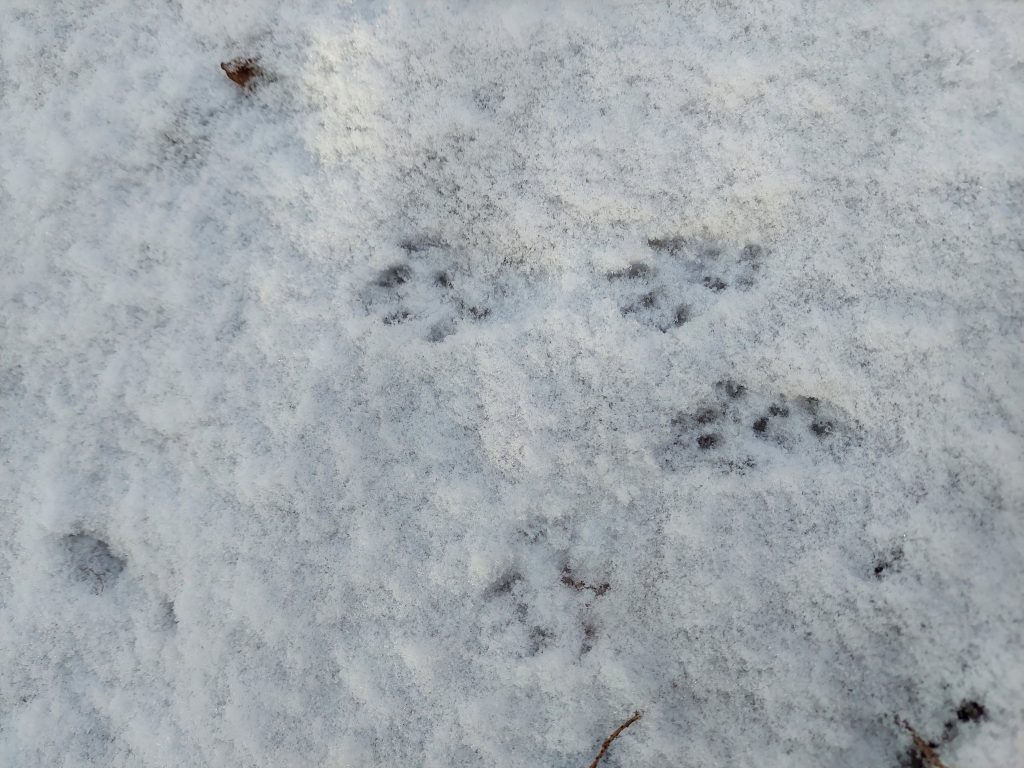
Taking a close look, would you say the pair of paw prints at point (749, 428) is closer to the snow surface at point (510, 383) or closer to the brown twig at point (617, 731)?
the snow surface at point (510, 383)

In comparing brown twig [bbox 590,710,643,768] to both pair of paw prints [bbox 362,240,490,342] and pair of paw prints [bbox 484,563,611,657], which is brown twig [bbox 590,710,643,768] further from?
pair of paw prints [bbox 362,240,490,342]

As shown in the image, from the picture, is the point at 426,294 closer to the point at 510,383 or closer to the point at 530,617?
the point at 510,383

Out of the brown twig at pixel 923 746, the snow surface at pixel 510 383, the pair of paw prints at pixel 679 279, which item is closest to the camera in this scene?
the brown twig at pixel 923 746

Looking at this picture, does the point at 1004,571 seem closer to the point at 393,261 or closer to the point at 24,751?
the point at 393,261

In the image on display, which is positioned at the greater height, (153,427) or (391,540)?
(153,427)

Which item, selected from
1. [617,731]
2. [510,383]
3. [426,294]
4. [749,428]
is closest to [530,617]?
[617,731]

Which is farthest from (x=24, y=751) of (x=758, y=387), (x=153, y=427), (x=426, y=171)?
(x=758, y=387)

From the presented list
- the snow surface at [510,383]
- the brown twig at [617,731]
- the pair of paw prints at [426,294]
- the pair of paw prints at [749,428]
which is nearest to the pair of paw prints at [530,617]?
the snow surface at [510,383]
